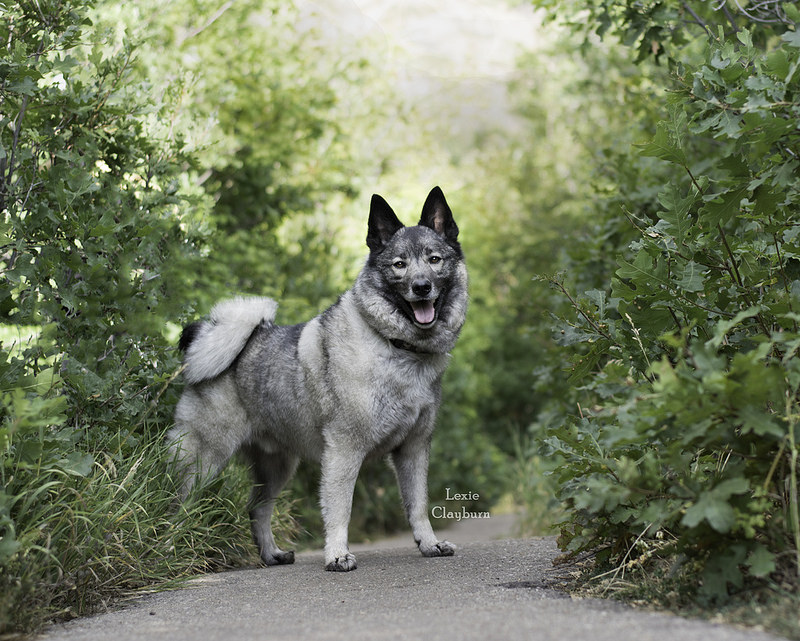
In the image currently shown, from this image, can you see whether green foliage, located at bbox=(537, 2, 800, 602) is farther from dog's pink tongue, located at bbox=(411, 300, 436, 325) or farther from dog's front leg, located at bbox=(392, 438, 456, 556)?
dog's front leg, located at bbox=(392, 438, 456, 556)

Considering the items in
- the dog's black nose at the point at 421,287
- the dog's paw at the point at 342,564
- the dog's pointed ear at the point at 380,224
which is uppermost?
the dog's pointed ear at the point at 380,224

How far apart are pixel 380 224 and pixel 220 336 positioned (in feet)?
4.17

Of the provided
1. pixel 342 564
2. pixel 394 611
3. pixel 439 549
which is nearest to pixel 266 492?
pixel 342 564

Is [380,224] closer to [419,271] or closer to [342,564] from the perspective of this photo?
[419,271]

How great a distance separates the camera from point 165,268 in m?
4.97

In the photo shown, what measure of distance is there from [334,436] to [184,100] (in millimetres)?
3119

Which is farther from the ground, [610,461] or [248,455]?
[610,461]

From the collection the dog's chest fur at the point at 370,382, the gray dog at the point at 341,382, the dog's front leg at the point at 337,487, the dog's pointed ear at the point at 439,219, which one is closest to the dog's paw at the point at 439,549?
the gray dog at the point at 341,382

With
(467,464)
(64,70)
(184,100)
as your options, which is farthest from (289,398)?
(467,464)

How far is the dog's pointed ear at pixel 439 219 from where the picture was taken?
15.6 ft

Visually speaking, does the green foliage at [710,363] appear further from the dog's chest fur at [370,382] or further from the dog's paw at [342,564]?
the dog's paw at [342,564]

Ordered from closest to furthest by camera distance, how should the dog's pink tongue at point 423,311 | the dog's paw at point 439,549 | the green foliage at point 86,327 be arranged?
the green foliage at point 86,327 → the dog's pink tongue at point 423,311 → the dog's paw at point 439,549

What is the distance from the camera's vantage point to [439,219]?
15.7ft

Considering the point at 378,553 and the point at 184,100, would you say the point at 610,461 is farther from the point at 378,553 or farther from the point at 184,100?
the point at 184,100
